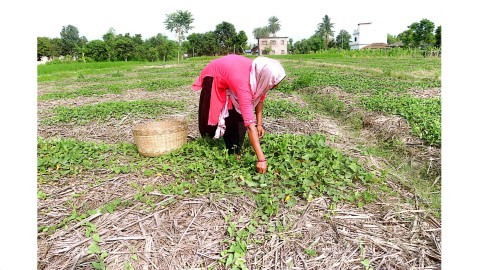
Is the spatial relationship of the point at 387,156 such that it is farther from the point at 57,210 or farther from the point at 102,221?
the point at 57,210

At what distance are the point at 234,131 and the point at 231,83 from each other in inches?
26.9

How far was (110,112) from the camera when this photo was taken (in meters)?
5.90

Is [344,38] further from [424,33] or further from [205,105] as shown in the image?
[205,105]

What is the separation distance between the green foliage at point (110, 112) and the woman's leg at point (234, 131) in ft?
9.15

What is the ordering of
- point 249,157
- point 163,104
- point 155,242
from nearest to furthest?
point 155,242 < point 249,157 < point 163,104

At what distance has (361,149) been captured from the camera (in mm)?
3830

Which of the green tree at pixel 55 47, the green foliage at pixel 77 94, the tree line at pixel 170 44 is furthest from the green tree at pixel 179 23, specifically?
the green foliage at pixel 77 94

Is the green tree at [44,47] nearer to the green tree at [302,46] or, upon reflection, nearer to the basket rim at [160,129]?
the green tree at [302,46]

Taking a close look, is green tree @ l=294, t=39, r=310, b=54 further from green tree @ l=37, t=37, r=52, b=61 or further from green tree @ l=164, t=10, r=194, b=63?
green tree @ l=37, t=37, r=52, b=61

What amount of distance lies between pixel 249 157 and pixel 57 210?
1.81m

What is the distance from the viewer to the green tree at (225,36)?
44125 millimetres

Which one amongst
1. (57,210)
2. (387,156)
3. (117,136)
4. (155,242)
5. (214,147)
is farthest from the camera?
(117,136)

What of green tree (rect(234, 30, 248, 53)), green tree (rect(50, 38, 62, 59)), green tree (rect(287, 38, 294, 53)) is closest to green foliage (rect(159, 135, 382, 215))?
green tree (rect(234, 30, 248, 53))

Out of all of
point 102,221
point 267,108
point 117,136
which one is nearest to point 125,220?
point 102,221
